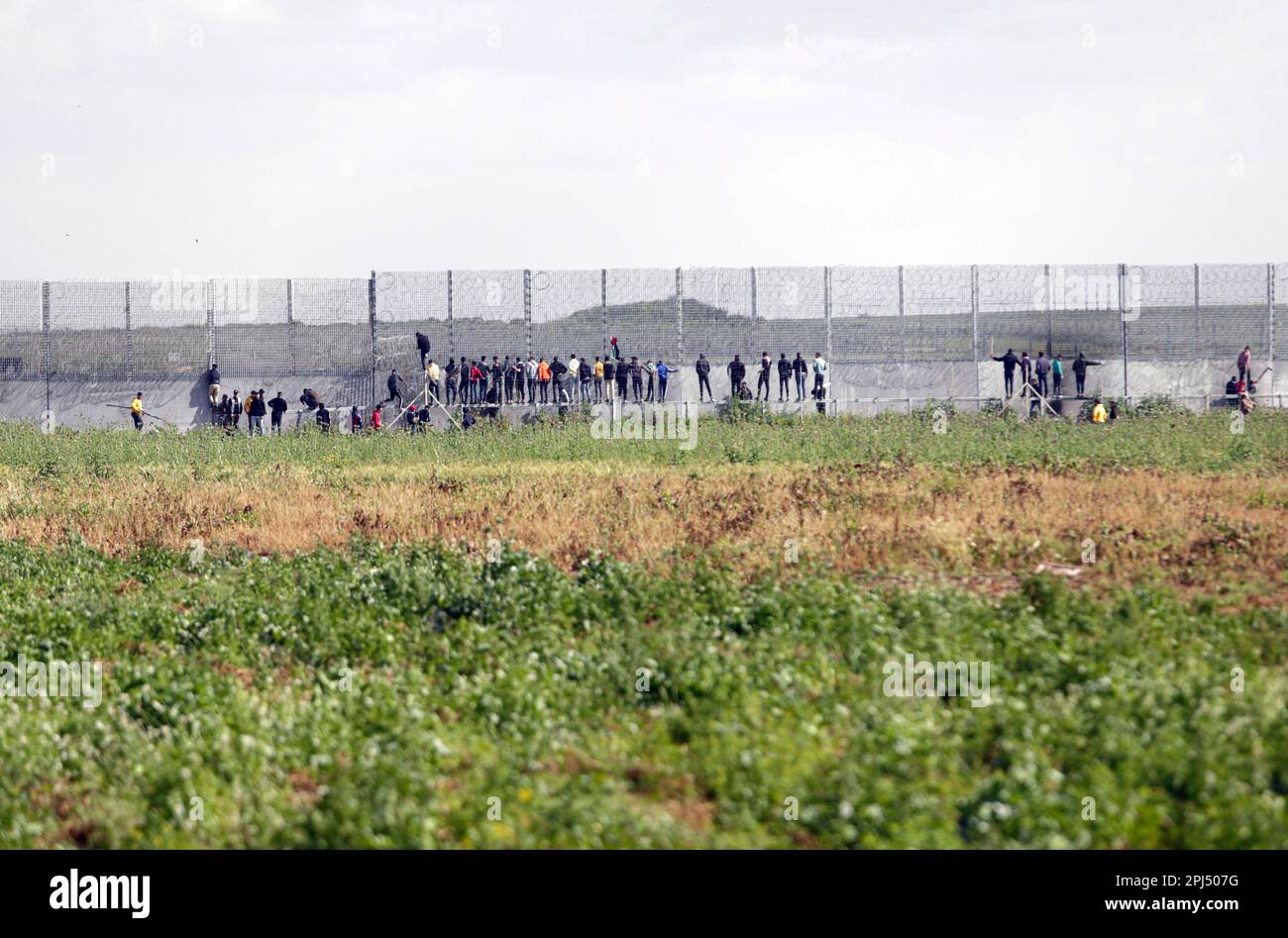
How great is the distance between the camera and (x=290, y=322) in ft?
137

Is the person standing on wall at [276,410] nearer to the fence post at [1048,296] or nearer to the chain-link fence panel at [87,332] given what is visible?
the chain-link fence panel at [87,332]

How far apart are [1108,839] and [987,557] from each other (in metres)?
6.83

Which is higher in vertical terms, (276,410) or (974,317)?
(974,317)

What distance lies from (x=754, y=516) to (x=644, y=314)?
25.5 m

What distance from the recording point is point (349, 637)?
11.3 m

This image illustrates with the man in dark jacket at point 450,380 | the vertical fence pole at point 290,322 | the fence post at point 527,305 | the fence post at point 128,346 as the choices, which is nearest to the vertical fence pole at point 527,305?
the fence post at point 527,305

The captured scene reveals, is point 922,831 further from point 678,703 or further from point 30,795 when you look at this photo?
point 30,795

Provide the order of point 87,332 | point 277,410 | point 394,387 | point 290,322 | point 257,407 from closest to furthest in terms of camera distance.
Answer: point 394,387 → point 277,410 → point 257,407 → point 290,322 → point 87,332

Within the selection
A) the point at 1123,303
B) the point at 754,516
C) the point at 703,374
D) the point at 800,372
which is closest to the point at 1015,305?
the point at 1123,303

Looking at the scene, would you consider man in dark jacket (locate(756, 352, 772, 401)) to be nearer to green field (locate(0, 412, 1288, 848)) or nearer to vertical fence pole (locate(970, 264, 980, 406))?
vertical fence pole (locate(970, 264, 980, 406))

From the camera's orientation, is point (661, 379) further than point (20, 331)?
No

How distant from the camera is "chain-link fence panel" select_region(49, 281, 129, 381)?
42.0 m

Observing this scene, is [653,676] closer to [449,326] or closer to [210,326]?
[449,326]

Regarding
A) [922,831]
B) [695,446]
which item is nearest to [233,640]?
[922,831]
